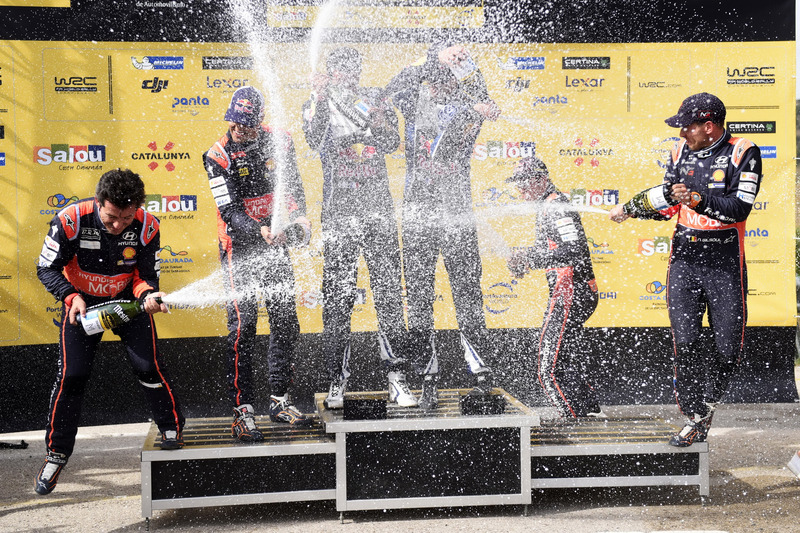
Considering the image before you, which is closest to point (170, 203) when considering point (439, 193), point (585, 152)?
point (439, 193)

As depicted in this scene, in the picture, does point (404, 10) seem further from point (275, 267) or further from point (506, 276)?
point (275, 267)

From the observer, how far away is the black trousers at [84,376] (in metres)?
4.09

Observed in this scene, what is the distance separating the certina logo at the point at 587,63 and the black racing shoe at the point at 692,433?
331 cm

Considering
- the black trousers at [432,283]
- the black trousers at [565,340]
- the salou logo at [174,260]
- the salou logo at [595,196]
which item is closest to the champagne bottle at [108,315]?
the black trousers at [432,283]

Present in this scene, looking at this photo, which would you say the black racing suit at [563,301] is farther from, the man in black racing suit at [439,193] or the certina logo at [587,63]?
the certina logo at [587,63]

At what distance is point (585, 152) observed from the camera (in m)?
6.73

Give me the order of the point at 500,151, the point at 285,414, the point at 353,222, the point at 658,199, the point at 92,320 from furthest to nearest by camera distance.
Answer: the point at 500,151 → the point at 353,222 → the point at 285,414 → the point at 658,199 → the point at 92,320

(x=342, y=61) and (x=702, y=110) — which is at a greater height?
(x=342, y=61)

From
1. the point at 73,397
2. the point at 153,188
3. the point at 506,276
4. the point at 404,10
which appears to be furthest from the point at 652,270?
the point at 73,397

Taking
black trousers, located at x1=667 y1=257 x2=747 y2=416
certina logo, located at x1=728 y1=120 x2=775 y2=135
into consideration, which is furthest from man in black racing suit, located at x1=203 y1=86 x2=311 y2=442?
certina logo, located at x1=728 y1=120 x2=775 y2=135

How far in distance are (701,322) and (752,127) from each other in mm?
2955

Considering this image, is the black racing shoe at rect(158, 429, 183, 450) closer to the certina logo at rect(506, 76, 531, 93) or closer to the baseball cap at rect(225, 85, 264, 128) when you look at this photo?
the baseball cap at rect(225, 85, 264, 128)

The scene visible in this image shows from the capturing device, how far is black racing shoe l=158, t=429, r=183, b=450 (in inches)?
159

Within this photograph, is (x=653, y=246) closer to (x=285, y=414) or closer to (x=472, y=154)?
(x=472, y=154)
